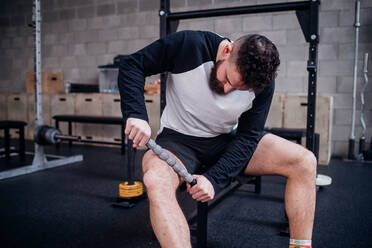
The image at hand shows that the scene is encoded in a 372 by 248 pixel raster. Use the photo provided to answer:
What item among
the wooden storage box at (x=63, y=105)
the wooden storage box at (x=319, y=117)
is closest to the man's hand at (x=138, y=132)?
the wooden storage box at (x=319, y=117)

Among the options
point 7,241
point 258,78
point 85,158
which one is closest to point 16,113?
point 85,158

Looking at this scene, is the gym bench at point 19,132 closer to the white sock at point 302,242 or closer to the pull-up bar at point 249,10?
the pull-up bar at point 249,10

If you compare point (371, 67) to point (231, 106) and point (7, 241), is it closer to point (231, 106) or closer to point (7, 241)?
point (231, 106)

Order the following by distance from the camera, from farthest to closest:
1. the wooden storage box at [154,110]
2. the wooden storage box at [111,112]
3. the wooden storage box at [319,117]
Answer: the wooden storage box at [111,112] < the wooden storage box at [154,110] < the wooden storage box at [319,117]

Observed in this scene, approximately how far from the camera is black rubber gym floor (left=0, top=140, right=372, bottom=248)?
1.46 m

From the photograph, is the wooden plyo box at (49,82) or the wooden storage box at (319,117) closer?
the wooden storage box at (319,117)

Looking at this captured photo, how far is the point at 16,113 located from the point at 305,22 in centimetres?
434

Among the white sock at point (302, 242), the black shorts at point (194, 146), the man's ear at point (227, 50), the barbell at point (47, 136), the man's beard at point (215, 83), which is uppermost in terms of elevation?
the man's ear at point (227, 50)

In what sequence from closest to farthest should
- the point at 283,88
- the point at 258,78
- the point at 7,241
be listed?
the point at 258,78 → the point at 7,241 → the point at 283,88

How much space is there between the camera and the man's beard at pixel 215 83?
114cm

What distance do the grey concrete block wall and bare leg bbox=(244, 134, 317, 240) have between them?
257 centimetres

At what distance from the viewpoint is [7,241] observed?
142cm

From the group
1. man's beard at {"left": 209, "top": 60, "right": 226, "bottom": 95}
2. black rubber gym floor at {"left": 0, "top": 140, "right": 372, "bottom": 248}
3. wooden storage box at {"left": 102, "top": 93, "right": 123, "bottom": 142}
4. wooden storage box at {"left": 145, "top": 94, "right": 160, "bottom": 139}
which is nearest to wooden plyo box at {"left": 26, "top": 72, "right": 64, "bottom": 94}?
wooden storage box at {"left": 102, "top": 93, "right": 123, "bottom": 142}

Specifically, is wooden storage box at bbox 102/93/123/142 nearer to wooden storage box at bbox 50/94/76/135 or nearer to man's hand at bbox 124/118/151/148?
wooden storage box at bbox 50/94/76/135
